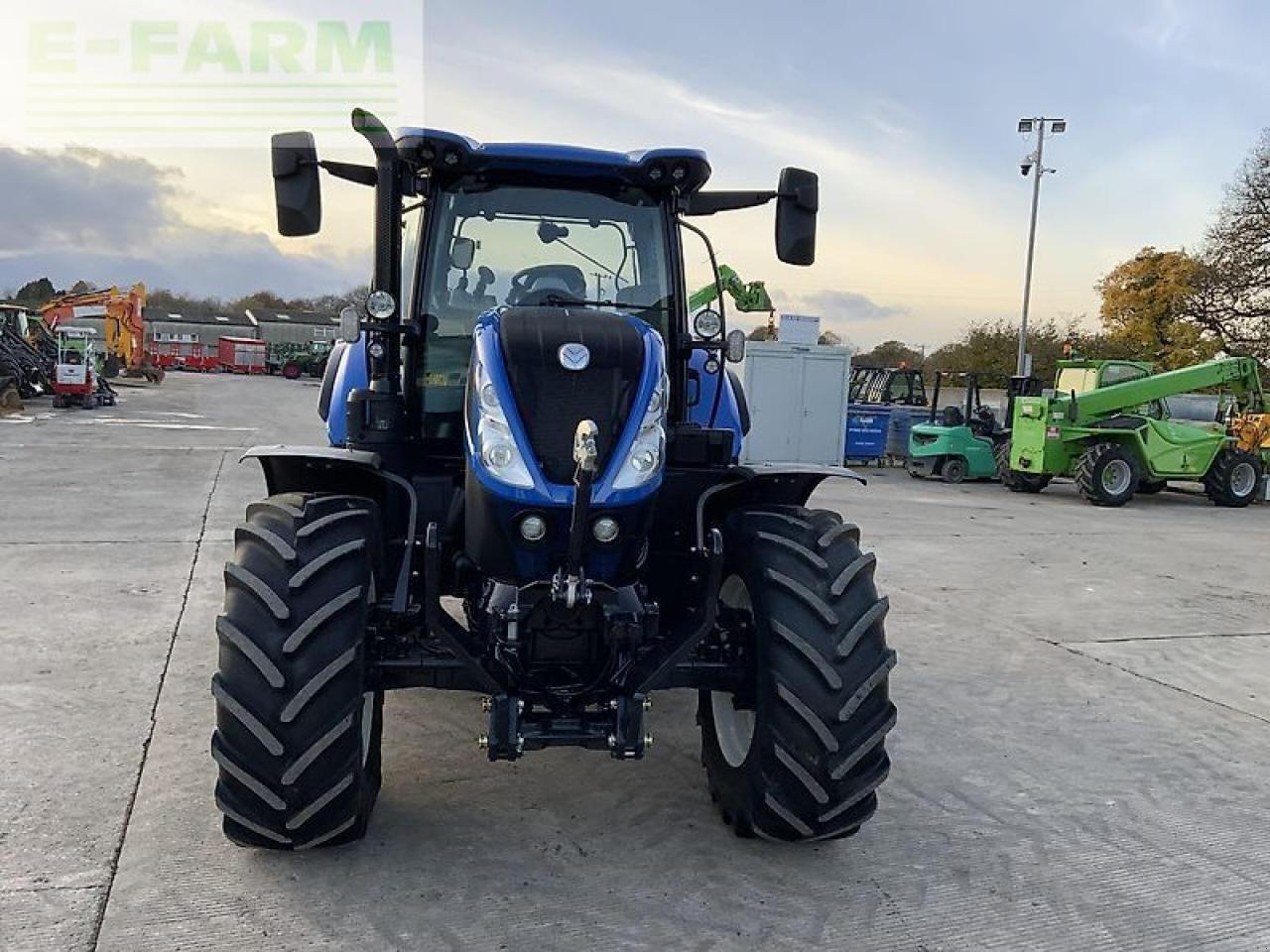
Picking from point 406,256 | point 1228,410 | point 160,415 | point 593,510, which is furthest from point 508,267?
point 160,415

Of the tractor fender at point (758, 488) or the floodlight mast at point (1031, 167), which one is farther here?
the floodlight mast at point (1031, 167)

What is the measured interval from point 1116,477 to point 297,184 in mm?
14519

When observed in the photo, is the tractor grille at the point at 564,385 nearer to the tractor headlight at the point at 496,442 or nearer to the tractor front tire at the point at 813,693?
the tractor headlight at the point at 496,442

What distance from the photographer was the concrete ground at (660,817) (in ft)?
9.86

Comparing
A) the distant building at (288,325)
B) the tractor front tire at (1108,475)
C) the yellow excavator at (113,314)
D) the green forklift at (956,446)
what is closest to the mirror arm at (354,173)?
the tractor front tire at (1108,475)

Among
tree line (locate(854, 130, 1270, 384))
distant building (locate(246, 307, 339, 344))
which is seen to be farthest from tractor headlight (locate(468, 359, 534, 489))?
distant building (locate(246, 307, 339, 344))

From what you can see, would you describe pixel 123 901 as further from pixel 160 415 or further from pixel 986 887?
pixel 160 415

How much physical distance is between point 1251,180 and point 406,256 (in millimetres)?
34235

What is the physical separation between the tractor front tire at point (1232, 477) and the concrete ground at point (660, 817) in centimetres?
1036

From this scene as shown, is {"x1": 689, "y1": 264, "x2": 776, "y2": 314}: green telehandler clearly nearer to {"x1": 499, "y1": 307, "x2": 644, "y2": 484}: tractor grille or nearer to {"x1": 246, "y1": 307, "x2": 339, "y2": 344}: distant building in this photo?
{"x1": 499, "y1": 307, "x2": 644, "y2": 484}: tractor grille

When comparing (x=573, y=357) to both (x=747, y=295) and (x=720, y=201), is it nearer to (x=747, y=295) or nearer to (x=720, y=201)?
(x=720, y=201)

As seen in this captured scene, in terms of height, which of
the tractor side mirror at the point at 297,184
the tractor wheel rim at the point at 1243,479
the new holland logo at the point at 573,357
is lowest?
the tractor wheel rim at the point at 1243,479

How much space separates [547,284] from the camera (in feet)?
13.4

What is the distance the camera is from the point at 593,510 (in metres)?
3.12
